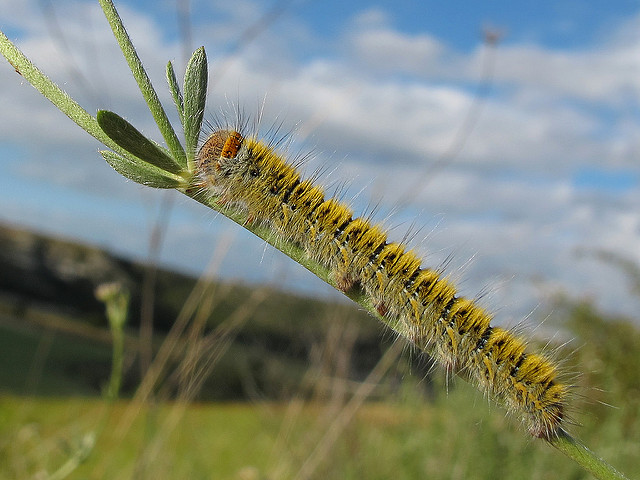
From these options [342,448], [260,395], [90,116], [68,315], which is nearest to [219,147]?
[90,116]

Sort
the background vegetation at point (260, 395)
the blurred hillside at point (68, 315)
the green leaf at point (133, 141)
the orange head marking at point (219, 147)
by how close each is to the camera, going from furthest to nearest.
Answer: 1. the blurred hillside at point (68, 315)
2. the background vegetation at point (260, 395)
3. the orange head marking at point (219, 147)
4. the green leaf at point (133, 141)

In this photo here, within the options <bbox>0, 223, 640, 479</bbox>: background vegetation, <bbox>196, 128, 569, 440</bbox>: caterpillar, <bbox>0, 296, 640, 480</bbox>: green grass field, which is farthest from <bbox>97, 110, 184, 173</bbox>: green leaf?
<bbox>0, 296, 640, 480</bbox>: green grass field

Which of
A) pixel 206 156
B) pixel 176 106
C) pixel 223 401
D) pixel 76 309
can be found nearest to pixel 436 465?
pixel 206 156

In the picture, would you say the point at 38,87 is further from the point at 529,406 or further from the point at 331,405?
the point at 331,405

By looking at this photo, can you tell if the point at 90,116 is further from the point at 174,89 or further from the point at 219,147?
the point at 219,147

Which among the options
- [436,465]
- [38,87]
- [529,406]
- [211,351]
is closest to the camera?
[38,87]

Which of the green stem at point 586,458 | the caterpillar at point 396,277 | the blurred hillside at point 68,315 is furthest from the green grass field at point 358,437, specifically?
the blurred hillside at point 68,315

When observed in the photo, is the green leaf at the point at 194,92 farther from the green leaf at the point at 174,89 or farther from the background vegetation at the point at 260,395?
the background vegetation at the point at 260,395
